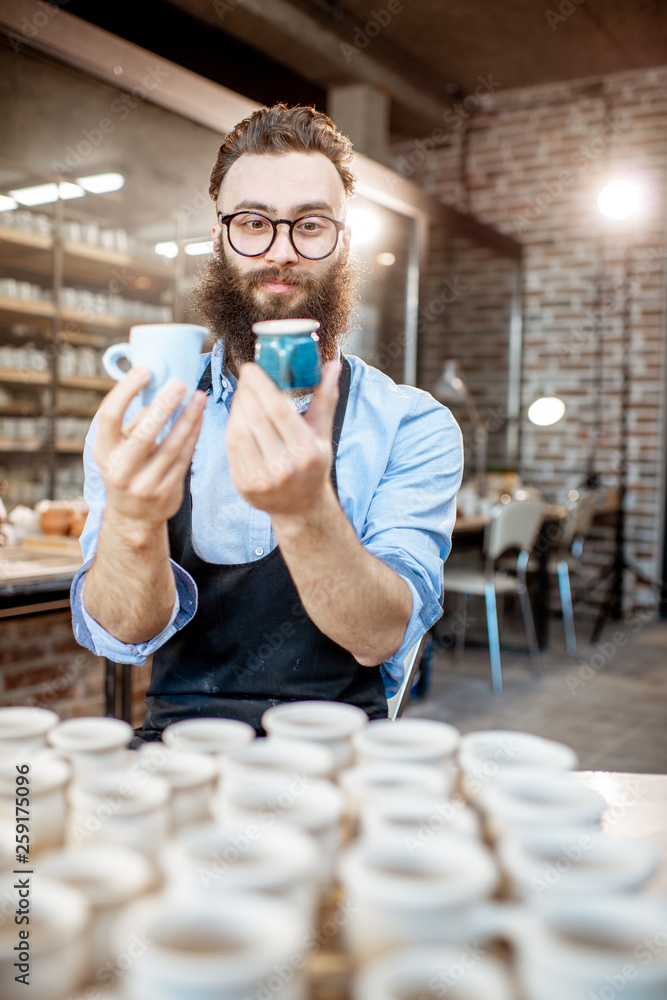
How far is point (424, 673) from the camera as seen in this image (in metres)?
3.66

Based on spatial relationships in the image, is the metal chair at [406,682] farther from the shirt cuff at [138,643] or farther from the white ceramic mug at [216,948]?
the white ceramic mug at [216,948]

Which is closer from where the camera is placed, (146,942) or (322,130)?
(146,942)

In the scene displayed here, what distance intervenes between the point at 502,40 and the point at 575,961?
577 centimetres

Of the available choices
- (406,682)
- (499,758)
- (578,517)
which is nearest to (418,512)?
(406,682)

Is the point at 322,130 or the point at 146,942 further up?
the point at 322,130

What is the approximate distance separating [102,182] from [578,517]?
10.9ft

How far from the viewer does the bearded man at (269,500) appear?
2.85ft

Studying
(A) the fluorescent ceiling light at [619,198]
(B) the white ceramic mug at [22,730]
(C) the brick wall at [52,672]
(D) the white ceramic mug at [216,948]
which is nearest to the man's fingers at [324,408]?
(B) the white ceramic mug at [22,730]

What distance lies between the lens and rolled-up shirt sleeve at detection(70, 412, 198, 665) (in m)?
1.22

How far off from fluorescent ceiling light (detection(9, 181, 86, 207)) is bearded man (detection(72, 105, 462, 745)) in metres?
3.12

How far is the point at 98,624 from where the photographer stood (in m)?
1.22

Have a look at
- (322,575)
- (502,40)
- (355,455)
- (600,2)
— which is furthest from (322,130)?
(502,40)

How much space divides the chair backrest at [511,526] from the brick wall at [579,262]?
1.70 metres

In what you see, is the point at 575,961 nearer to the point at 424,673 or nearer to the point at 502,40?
the point at 424,673
